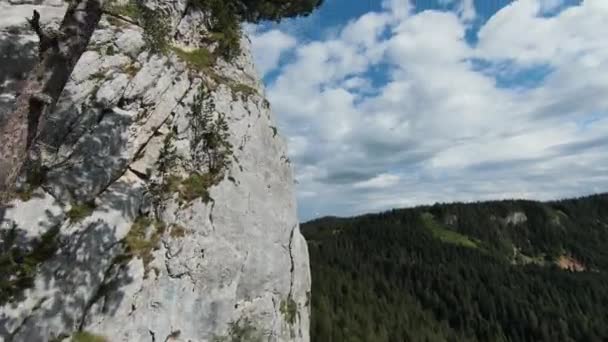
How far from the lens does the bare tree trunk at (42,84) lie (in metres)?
7.60

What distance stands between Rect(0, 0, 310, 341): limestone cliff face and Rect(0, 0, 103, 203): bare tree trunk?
4.59 metres

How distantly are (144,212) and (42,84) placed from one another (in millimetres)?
7078

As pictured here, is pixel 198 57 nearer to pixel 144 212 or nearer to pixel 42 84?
pixel 144 212

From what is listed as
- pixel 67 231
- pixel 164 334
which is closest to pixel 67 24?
pixel 67 231

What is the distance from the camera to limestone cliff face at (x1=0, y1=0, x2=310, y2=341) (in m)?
11.8

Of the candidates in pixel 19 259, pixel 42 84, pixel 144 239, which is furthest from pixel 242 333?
pixel 42 84

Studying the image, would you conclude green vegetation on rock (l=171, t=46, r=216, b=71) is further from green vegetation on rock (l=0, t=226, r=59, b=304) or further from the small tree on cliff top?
the small tree on cliff top

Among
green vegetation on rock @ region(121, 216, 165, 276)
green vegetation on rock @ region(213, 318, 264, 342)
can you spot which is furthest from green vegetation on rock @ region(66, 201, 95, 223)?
green vegetation on rock @ region(213, 318, 264, 342)

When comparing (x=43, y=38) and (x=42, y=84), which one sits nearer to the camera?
(x=42, y=84)

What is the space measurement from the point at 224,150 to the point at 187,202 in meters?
3.13

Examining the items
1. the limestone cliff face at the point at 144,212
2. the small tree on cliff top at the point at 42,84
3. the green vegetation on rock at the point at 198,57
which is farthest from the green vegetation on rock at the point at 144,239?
the green vegetation on rock at the point at 198,57

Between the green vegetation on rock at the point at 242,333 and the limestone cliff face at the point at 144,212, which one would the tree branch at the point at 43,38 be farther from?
the green vegetation on rock at the point at 242,333

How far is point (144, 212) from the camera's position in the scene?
47.2 ft

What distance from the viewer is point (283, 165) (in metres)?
21.8
